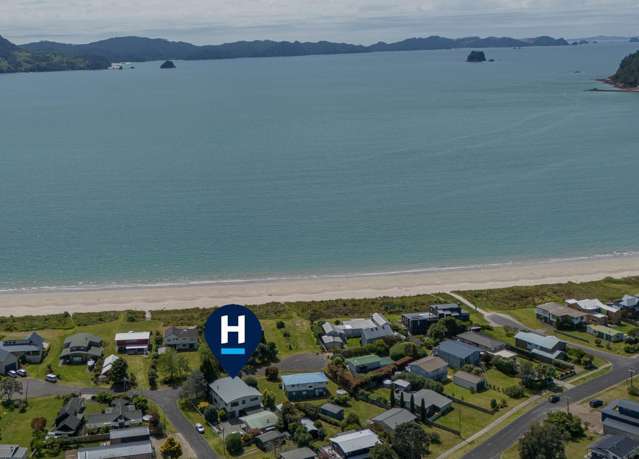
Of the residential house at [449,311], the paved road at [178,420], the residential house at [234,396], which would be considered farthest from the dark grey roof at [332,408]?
the residential house at [449,311]

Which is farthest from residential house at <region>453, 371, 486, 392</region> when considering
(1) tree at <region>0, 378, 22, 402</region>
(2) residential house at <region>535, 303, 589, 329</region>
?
(1) tree at <region>0, 378, 22, 402</region>

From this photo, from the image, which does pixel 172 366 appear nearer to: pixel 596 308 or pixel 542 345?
pixel 542 345

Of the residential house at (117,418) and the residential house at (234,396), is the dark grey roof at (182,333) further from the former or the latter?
the residential house at (117,418)

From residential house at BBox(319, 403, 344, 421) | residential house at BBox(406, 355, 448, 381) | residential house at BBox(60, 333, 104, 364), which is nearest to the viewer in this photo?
residential house at BBox(319, 403, 344, 421)

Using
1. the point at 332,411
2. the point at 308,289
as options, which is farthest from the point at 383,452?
the point at 308,289

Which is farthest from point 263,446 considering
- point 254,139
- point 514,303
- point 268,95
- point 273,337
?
point 268,95

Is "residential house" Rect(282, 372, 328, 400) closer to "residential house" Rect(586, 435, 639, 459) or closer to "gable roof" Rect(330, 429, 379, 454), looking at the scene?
"gable roof" Rect(330, 429, 379, 454)

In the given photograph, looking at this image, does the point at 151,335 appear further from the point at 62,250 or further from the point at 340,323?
the point at 62,250
